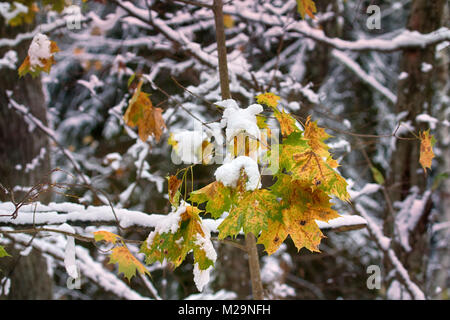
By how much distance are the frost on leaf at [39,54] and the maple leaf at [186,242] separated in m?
1.35

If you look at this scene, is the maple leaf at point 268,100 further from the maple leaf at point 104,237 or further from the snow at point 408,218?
the snow at point 408,218

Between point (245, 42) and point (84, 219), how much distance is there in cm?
252

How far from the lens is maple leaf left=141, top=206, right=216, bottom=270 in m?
1.28

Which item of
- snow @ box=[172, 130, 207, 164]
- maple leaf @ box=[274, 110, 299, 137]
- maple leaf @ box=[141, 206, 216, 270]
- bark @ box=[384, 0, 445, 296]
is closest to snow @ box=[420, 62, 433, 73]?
bark @ box=[384, 0, 445, 296]

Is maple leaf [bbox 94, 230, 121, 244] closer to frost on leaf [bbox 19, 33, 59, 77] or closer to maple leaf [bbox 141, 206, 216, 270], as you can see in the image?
maple leaf [bbox 141, 206, 216, 270]

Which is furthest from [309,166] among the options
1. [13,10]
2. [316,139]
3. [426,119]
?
[13,10]

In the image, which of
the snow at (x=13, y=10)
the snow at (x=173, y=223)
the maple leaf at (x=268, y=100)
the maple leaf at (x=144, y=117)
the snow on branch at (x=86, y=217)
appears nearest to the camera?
the snow at (x=173, y=223)

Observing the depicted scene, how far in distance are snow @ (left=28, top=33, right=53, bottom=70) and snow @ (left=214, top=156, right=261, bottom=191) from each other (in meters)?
1.43

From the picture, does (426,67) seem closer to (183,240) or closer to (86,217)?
(183,240)

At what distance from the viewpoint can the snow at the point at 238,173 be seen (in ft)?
3.81

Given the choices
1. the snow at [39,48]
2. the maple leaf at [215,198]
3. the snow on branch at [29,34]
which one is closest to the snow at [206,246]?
the maple leaf at [215,198]

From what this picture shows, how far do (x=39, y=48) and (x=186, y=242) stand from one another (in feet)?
4.79

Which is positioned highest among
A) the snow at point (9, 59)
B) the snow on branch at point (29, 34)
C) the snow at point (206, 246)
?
the snow on branch at point (29, 34)

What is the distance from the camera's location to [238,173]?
118 centimetres
